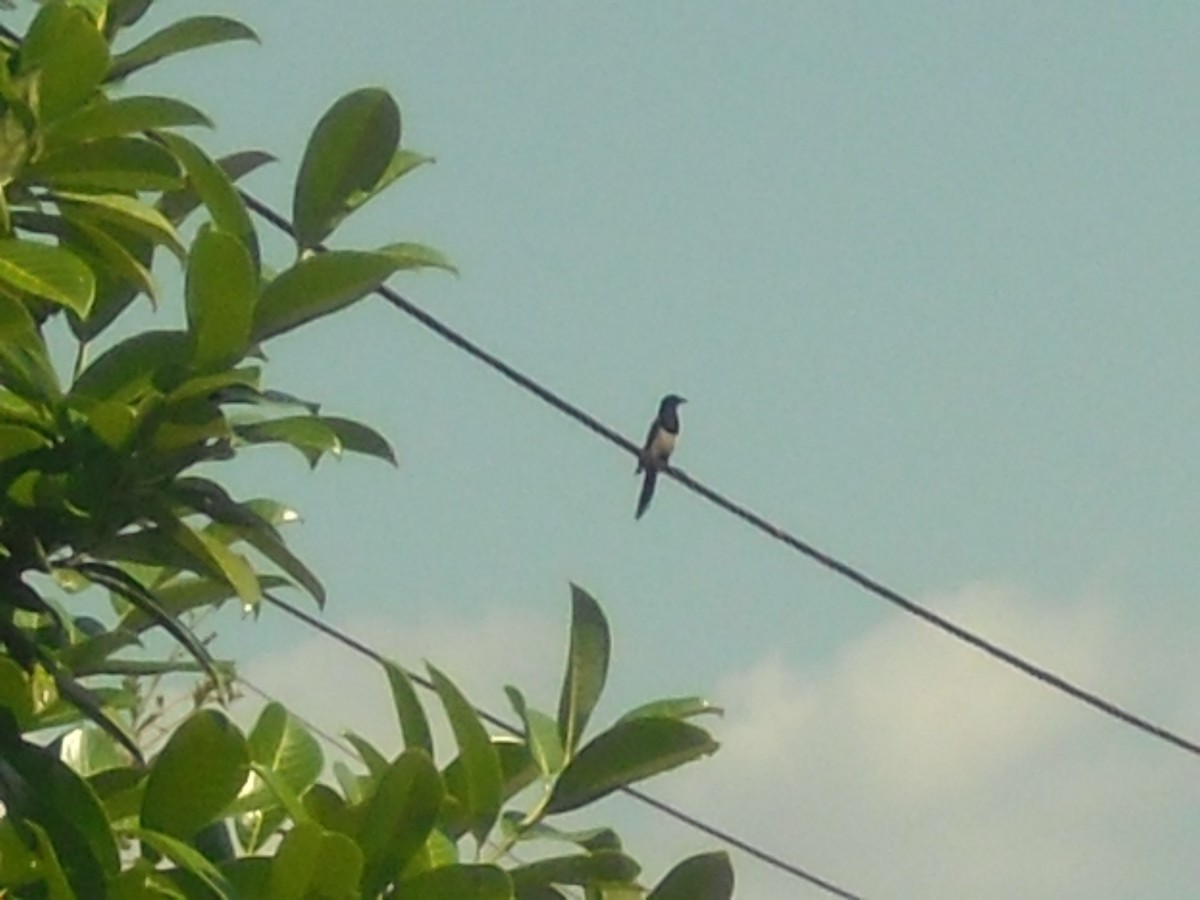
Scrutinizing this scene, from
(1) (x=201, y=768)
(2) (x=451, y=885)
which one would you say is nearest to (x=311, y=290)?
(1) (x=201, y=768)

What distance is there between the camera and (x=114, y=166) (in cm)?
249

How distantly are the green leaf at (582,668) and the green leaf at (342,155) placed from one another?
1.67ft

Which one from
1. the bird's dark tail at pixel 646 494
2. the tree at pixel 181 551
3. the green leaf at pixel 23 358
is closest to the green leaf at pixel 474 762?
the tree at pixel 181 551

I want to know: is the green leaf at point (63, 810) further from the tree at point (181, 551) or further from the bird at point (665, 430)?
→ the bird at point (665, 430)

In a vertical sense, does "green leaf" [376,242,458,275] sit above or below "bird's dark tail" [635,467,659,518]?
below

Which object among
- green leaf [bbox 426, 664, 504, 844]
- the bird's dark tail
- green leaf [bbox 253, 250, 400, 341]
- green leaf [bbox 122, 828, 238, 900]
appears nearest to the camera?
green leaf [bbox 122, 828, 238, 900]

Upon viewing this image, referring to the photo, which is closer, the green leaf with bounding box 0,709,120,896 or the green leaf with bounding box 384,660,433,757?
the green leaf with bounding box 0,709,120,896

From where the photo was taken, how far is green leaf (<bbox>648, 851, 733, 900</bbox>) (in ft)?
8.43

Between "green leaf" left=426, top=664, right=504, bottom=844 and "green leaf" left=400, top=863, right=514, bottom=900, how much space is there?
222mm

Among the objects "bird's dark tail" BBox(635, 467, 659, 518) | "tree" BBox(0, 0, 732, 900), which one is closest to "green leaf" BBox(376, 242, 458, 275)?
"tree" BBox(0, 0, 732, 900)

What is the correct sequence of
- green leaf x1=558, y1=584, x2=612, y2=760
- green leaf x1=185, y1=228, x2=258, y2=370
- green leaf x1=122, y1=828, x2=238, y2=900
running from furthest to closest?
1. green leaf x1=558, y1=584, x2=612, y2=760
2. green leaf x1=185, y1=228, x2=258, y2=370
3. green leaf x1=122, y1=828, x2=238, y2=900

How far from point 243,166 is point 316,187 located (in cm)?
27

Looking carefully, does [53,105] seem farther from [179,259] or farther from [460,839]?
[460,839]

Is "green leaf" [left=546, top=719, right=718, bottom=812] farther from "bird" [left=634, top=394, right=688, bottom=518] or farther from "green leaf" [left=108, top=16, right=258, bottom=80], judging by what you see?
"bird" [left=634, top=394, right=688, bottom=518]
